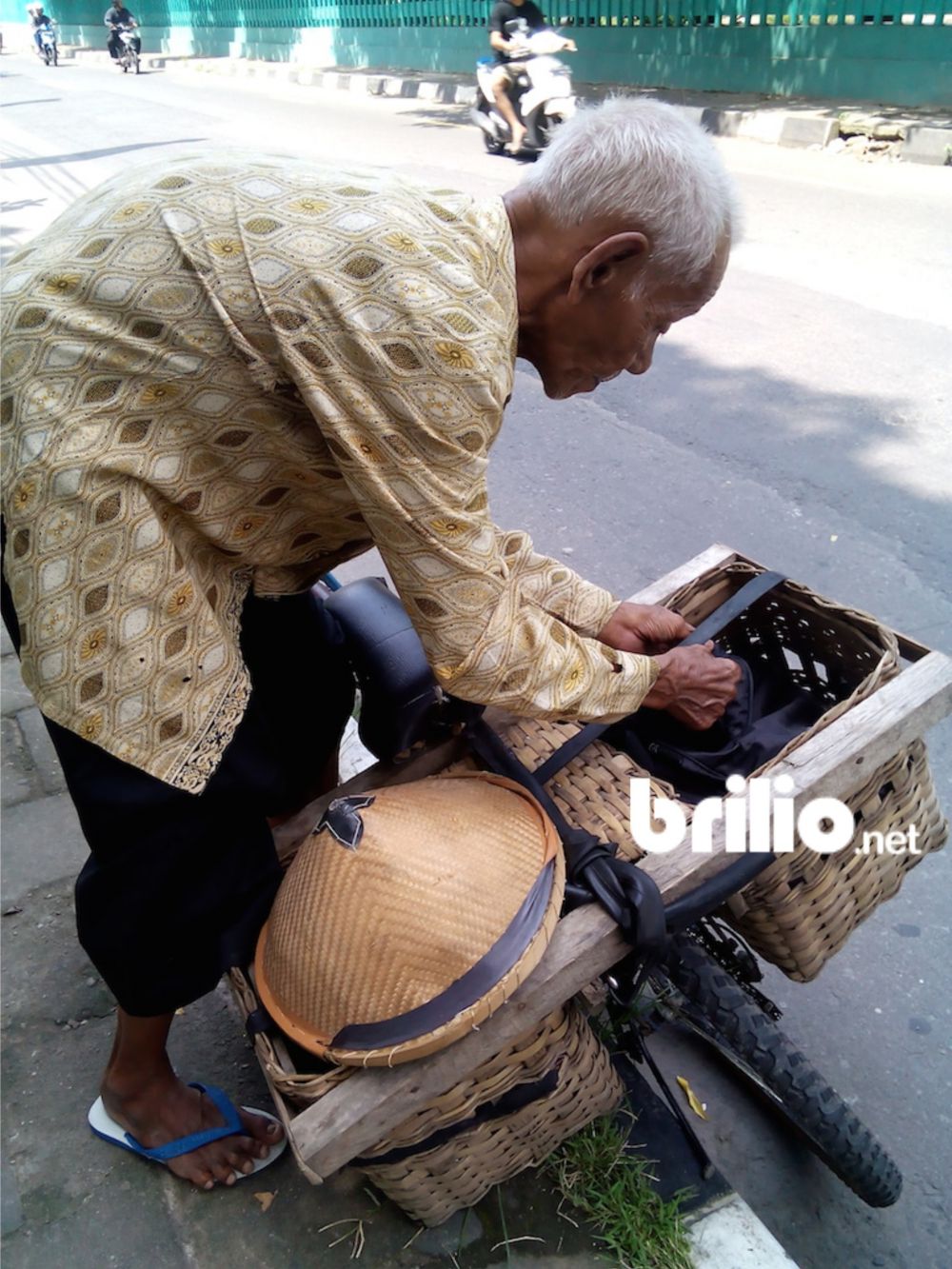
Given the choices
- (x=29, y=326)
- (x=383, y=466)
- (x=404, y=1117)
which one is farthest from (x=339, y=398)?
(x=404, y=1117)

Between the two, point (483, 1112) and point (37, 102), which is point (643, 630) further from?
point (37, 102)

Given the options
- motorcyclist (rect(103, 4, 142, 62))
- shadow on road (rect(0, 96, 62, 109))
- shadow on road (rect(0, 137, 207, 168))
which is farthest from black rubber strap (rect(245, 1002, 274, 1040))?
motorcyclist (rect(103, 4, 142, 62))

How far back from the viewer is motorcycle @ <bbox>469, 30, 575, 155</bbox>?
9.45 meters

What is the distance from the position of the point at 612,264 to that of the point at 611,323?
0.09 metres

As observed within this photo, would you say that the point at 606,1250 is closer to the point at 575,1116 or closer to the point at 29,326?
the point at 575,1116

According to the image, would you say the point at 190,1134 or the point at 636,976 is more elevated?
the point at 636,976

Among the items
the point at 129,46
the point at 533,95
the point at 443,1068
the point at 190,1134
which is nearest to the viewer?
the point at 443,1068

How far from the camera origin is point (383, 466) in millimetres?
1174

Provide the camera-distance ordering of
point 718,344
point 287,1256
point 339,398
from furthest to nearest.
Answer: point 718,344
point 287,1256
point 339,398

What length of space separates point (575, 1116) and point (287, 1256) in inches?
18.5

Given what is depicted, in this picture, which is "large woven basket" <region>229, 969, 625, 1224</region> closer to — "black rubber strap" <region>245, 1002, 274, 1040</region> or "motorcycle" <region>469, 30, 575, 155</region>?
"black rubber strap" <region>245, 1002, 274, 1040</region>

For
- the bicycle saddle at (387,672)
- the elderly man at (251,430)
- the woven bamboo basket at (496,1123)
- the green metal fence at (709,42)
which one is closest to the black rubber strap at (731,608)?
the elderly man at (251,430)

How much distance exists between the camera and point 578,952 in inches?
49.6

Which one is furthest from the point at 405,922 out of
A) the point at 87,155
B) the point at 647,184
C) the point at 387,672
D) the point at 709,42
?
the point at 709,42
